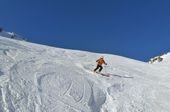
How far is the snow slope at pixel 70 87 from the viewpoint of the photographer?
1642 cm

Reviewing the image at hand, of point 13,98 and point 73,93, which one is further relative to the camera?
point 73,93

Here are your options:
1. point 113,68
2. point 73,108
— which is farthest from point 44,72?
point 113,68

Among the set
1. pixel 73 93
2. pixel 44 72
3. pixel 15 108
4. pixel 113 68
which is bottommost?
pixel 15 108

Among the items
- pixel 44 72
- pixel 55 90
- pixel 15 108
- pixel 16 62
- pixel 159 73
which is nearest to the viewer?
pixel 15 108

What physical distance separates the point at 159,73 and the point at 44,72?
1105 centimetres

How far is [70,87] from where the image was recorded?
63.5 ft

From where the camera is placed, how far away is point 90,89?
19.9 metres

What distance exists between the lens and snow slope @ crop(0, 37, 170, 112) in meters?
16.4

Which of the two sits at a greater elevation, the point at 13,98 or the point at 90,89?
the point at 90,89

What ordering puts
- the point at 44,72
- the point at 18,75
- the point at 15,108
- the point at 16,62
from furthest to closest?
the point at 16,62
the point at 44,72
the point at 18,75
the point at 15,108

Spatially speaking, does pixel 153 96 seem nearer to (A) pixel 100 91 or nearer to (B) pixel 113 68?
(A) pixel 100 91

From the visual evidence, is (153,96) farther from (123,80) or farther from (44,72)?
(44,72)

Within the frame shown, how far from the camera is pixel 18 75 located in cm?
1958

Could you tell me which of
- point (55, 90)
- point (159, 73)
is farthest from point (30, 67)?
point (159, 73)
